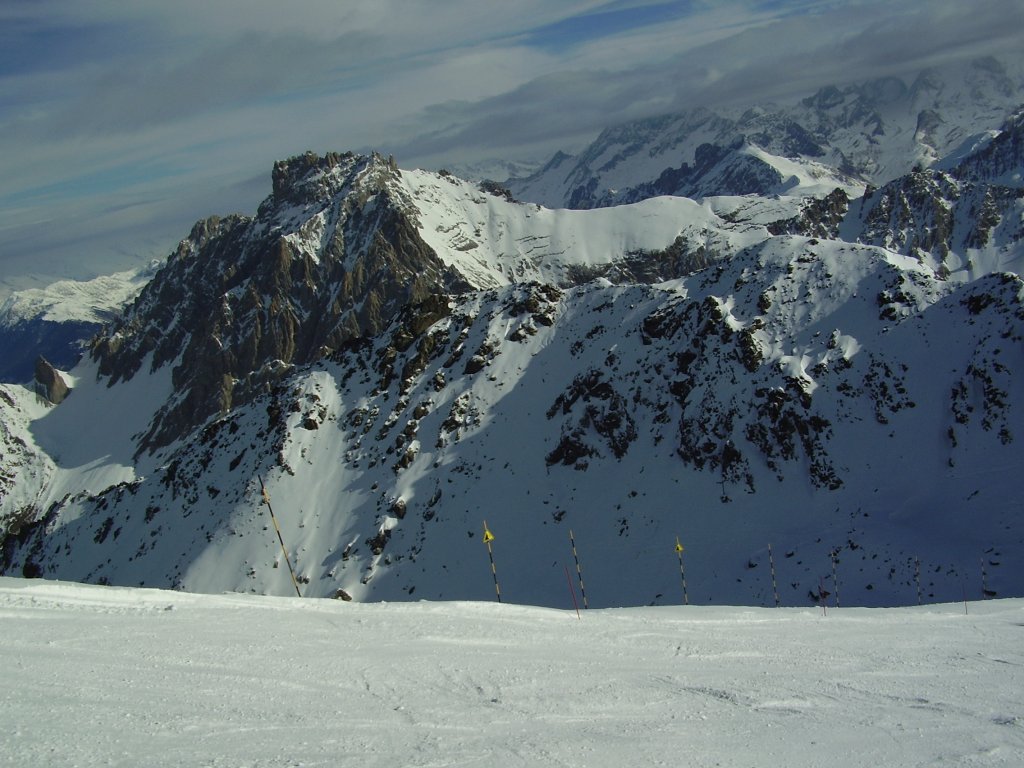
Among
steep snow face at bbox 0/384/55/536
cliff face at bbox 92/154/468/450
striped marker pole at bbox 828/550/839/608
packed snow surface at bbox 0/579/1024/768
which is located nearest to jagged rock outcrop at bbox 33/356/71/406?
steep snow face at bbox 0/384/55/536

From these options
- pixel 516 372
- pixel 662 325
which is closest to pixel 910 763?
pixel 662 325

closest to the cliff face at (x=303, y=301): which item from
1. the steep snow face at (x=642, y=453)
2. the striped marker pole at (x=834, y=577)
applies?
the steep snow face at (x=642, y=453)

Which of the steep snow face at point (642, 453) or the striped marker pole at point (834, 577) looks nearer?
the striped marker pole at point (834, 577)

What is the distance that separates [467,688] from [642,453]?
147ft

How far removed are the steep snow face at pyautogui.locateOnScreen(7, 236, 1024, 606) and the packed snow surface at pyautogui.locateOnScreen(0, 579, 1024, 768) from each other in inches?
962

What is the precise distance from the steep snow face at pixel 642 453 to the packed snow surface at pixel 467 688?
2443cm

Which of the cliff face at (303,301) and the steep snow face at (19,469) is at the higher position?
the cliff face at (303,301)

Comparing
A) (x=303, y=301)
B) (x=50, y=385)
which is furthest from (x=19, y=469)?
(x=303, y=301)

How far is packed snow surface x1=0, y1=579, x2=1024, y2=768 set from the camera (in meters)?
11.7

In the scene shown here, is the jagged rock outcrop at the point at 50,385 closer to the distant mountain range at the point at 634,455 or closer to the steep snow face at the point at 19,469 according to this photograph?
the steep snow face at the point at 19,469

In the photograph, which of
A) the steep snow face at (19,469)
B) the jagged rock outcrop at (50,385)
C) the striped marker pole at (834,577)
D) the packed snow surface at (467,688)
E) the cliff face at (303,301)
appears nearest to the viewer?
the packed snow surface at (467,688)

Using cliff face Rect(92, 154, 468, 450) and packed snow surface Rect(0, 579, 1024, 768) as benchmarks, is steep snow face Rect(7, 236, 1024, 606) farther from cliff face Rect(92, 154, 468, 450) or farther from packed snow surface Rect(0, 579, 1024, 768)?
cliff face Rect(92, 154, 468, 450)

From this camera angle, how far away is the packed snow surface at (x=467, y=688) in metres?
11.7

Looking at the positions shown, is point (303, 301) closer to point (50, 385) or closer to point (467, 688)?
point (50, 385)
